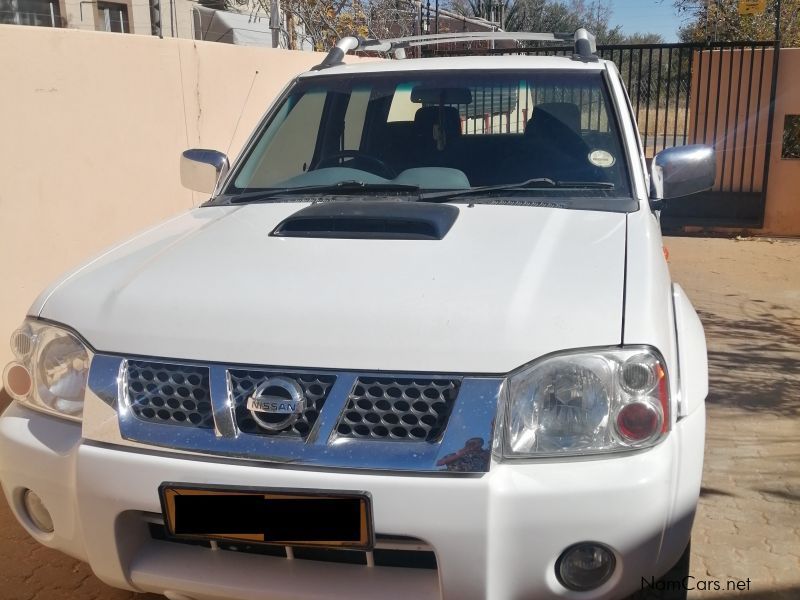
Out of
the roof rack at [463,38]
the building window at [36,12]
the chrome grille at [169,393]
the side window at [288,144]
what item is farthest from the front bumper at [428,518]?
the building window at [36,12]

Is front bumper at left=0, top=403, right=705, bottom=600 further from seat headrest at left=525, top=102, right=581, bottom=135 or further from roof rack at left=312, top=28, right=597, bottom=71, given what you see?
roof rack at left=312, top=28, right=597, bottom=71

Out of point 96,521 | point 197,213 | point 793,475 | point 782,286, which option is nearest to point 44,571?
point 96,521

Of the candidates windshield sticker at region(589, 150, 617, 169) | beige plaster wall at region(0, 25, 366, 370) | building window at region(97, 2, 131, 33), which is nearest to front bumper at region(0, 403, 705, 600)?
windshield sticker at region(589, 150, 617, 169)

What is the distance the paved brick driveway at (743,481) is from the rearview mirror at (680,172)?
1.34 metres

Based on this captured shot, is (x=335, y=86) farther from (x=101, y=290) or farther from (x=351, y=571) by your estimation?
(x=351, y=571)

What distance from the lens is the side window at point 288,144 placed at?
12.3ft

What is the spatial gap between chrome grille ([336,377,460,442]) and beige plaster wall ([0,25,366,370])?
3373mm

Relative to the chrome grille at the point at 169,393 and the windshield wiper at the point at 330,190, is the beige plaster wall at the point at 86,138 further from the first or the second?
the chrome grille at the point at 169,393

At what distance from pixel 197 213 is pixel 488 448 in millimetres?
1871

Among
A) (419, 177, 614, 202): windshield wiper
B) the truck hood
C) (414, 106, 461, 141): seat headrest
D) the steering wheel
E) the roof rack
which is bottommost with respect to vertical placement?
the truck hood

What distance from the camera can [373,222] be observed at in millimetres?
2852

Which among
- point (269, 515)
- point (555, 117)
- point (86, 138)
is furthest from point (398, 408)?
point (86, 138)

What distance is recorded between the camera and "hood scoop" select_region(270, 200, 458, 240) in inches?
109

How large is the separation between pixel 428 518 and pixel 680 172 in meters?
2.19
